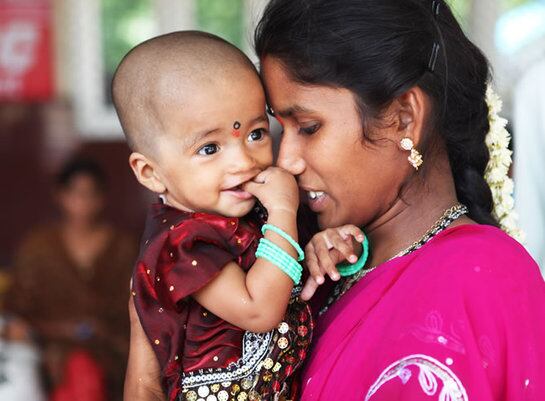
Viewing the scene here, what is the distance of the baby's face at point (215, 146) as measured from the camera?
199cm

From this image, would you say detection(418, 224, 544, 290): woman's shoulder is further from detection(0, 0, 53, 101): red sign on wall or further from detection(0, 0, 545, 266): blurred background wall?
detection(0, 0, 53, 101): red sign on wall

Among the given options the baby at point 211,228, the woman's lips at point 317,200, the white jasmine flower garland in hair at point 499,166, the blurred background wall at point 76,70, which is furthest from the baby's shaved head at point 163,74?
the blurred background wall at point 76,70

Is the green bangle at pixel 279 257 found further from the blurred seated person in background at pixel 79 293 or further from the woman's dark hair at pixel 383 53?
the blurred seated person in background at pixel 79 293

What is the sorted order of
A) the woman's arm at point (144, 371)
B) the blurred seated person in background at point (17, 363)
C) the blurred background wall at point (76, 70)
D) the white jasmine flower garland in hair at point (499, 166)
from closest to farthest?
the woman's arm at point (144, 371) < the white jasmine flower garland in hair at point (499, 166) < the blurred seated person in background at point (17, 363) < the blurred background wall at point (76, 70)

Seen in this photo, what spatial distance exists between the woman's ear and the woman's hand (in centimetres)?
26

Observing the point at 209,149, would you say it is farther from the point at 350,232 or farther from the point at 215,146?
the point at 350,232

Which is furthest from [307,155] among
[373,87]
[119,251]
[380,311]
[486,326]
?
[119,251]

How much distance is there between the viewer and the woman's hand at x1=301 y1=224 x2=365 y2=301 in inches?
79.4

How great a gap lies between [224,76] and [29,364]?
11.1 feet

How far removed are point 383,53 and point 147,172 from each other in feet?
2.08

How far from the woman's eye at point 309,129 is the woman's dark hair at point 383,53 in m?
0.11

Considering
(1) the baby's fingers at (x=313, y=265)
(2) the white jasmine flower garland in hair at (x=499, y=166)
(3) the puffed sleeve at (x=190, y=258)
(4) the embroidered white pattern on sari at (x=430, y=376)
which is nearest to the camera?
(4) the embroidered white pattern on sari at (x=430, y=376)

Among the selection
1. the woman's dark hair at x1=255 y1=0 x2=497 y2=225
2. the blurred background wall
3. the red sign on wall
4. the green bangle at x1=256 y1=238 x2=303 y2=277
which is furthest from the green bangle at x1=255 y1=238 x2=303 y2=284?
the red sign on wall

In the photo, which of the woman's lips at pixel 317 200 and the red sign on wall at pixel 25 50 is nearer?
the woman's lips at pixel 317 200
